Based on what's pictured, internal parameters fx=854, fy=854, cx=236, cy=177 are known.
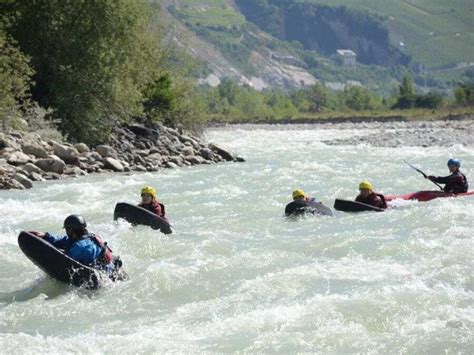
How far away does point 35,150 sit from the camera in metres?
27.0

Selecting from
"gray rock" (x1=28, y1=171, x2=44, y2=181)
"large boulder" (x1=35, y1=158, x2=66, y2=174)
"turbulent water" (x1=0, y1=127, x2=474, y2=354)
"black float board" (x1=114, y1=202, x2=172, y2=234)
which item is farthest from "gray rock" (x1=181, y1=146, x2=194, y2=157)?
"black float board" (x1=114, y1=202, x2=172, y2=234)

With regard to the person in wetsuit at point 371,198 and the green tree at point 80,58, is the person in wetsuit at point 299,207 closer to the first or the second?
the person in wetsuit at point 371,198

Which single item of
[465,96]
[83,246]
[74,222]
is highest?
[74,222]

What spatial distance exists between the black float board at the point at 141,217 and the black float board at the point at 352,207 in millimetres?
4276

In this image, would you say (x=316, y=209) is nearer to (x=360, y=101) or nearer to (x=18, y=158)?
(x=18, y=158)

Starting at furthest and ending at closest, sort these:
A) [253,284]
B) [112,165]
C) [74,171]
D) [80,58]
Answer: [80,58] < [112,165] < [74,171] < [253,284]

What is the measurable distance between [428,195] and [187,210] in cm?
561

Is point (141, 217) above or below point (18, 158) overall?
above

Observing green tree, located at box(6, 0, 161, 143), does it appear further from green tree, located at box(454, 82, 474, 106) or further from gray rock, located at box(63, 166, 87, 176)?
green tree, located at box(454, 82, 474, 106)

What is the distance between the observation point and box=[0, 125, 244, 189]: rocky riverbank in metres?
25.1

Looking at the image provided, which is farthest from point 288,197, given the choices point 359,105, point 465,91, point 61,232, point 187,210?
point 359,105

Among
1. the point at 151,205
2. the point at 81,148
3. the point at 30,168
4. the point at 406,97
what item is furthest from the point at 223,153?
the point at 406,97

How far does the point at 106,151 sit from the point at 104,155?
19 centimetres

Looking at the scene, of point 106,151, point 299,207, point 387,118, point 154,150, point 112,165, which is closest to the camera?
point 299,207
